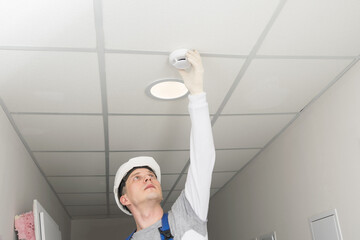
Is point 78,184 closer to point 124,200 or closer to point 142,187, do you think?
point 124,200

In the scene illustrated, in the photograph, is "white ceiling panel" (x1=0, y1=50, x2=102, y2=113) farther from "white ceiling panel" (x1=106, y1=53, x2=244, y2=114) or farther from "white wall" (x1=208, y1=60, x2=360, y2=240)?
"white wall" (x1=208, y1=60, x2=360, y2=240)

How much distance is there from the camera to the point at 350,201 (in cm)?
224

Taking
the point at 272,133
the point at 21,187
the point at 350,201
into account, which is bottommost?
the point at 350,201

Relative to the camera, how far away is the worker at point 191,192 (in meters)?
1.76

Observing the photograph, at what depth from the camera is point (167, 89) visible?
2301mm

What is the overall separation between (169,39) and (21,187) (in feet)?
5.74

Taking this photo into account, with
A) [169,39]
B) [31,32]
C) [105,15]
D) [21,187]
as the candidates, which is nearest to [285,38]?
[169,39]

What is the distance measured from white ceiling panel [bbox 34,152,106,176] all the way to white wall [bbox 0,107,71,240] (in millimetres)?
95

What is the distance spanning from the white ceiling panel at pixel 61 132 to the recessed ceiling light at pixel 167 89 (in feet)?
1.59

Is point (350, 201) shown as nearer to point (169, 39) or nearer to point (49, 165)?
point (169, 39)

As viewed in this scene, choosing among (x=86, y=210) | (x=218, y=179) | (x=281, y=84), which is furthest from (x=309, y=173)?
(x=86, y=210)

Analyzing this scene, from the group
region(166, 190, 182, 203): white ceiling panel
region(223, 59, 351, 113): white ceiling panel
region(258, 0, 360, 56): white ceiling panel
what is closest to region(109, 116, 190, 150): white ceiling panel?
region(223, 59, 351, 113): white ceiling panel

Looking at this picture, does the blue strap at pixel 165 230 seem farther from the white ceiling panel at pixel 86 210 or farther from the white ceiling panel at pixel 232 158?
the white ceiling panel at pixel 86 210

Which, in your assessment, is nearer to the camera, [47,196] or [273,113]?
[273,113]
